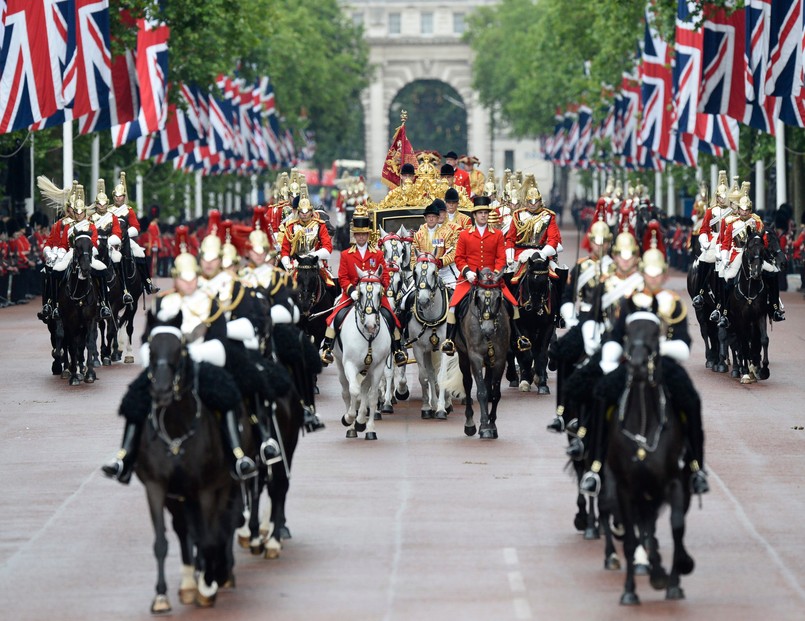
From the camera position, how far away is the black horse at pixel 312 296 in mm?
24406

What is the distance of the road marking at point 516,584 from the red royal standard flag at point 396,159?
1641 cm

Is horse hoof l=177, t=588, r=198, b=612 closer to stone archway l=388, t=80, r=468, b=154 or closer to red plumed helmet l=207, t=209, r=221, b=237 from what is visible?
red plumed helmet l=207, t=209, r=221, b=237

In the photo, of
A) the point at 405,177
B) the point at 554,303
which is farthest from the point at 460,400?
the point at 405,177

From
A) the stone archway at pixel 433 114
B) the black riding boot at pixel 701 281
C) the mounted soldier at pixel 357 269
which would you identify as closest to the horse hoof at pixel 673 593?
the mounted soldier at pixel 357 269

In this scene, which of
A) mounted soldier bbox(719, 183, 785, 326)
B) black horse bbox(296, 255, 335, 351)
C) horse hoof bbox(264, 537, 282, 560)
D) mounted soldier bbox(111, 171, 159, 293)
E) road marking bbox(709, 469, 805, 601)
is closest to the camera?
road marking bbox(709, 469, 805, 601)

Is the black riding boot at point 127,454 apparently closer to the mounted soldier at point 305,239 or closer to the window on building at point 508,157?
the mounted soldier at point 305,239

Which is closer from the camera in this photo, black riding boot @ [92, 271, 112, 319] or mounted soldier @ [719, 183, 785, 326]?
mounted soldier @ [719, 183, 785, 326]

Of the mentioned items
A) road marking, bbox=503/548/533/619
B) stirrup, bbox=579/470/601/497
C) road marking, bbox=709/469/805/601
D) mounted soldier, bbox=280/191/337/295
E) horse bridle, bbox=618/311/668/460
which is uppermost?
mounted soldier, bbox=280/191/337/295

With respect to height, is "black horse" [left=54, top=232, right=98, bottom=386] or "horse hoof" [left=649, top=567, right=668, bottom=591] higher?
"black horse" [left=54, top=232, right=98, bottom=386]

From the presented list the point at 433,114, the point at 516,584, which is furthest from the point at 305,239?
A: the point at 433,114

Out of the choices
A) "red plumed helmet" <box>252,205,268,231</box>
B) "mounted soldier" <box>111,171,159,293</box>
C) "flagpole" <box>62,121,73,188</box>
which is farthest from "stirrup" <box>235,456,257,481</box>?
"flagpole" <box>62,121,73,188</box>

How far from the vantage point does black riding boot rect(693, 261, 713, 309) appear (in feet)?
91.4

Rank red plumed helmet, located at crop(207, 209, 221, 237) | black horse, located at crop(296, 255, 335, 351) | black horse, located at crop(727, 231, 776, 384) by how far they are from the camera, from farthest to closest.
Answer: black horse, located at crop(727, 231, 776, 384) → black horse, located at crop(296, 255, 335, 351) → red plumed helmet, located at crop(207, 209, 221, 237)

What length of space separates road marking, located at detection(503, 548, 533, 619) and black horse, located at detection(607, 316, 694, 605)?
2.13 ft
